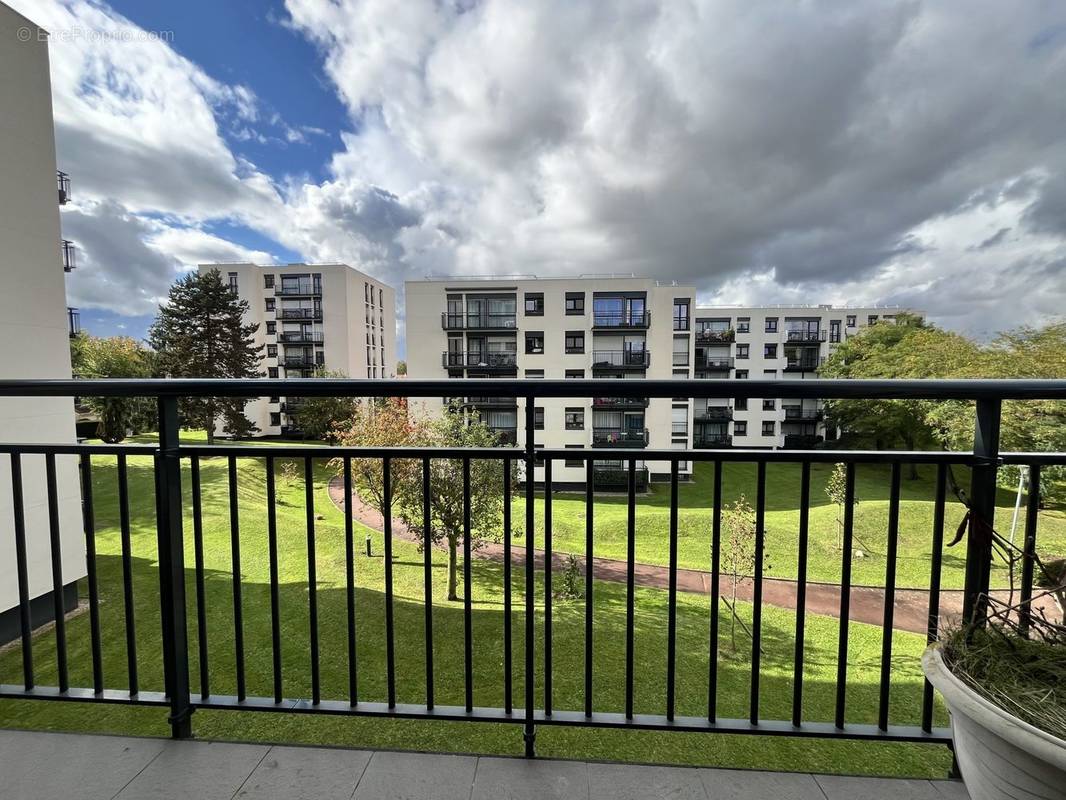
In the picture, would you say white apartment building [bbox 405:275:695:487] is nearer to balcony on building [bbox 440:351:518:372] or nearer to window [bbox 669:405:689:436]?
balcony on building [bbox 440:351:518:372]

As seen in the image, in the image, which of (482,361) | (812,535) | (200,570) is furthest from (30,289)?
(812,535)

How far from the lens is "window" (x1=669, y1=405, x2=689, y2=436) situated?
934 inches

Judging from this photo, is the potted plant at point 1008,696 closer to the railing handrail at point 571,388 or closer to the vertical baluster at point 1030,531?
the vertical baluster at point 1030,531

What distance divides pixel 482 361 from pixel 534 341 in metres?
2.73

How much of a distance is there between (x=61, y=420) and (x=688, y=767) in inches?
369

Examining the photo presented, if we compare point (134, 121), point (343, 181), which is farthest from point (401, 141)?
point (343, 181)

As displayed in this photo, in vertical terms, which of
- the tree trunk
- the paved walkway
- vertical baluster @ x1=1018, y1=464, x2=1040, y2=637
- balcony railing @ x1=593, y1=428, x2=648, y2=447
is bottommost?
the tree trunk

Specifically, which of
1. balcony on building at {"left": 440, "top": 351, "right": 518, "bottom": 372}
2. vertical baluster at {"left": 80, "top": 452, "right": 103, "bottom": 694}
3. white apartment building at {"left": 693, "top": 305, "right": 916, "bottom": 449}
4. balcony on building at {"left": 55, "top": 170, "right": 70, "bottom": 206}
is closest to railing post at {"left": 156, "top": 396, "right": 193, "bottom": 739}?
vertical baluster at {"left": 80, "top": 452, "right": 103, "bottom": 694}

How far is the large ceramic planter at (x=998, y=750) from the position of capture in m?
0.71

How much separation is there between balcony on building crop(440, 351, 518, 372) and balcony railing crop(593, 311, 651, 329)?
4.39 metres

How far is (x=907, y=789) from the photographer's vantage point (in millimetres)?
1180

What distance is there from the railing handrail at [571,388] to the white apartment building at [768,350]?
100ft

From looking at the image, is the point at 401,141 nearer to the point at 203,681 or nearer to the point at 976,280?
the point at 203,681

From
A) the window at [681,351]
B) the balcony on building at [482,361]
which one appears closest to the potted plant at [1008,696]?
the balcony on building at [482,361]
